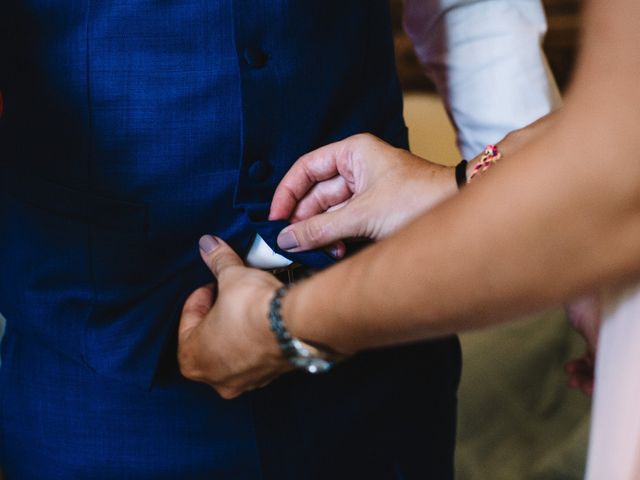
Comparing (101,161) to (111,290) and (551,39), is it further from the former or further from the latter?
(551,39)

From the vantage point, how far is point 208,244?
0.81 metres

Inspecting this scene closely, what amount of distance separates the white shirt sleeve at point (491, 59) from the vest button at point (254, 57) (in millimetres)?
402

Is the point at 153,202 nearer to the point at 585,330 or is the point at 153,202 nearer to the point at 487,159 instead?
the point at 487,159

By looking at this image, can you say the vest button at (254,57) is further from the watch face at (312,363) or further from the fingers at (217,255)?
the watch face at (312,363)

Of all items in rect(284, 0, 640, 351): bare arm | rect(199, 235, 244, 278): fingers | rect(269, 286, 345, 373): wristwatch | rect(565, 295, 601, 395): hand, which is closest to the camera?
rect(284, 0, 640, 351): bare arm

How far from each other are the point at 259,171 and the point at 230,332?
194mm

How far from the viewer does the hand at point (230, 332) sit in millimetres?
696

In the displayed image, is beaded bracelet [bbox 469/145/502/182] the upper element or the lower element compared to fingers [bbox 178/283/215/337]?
upper

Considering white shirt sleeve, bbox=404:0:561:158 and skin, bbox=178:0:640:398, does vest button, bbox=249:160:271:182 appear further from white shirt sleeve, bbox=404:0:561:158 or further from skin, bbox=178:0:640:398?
white shirt sleeve, bbox=404:0:561:158

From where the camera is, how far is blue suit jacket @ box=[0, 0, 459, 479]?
0.74 meters

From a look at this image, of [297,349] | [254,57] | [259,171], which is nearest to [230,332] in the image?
[297,349]

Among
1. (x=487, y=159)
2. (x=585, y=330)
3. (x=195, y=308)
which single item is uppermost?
(x=487, y=159)

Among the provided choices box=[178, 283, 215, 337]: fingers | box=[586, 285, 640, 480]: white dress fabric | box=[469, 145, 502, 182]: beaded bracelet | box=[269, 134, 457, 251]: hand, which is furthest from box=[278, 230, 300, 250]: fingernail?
box=[586, 285, 640, 480]: white dress fabric

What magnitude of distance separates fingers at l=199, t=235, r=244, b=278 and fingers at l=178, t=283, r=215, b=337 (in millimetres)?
41
